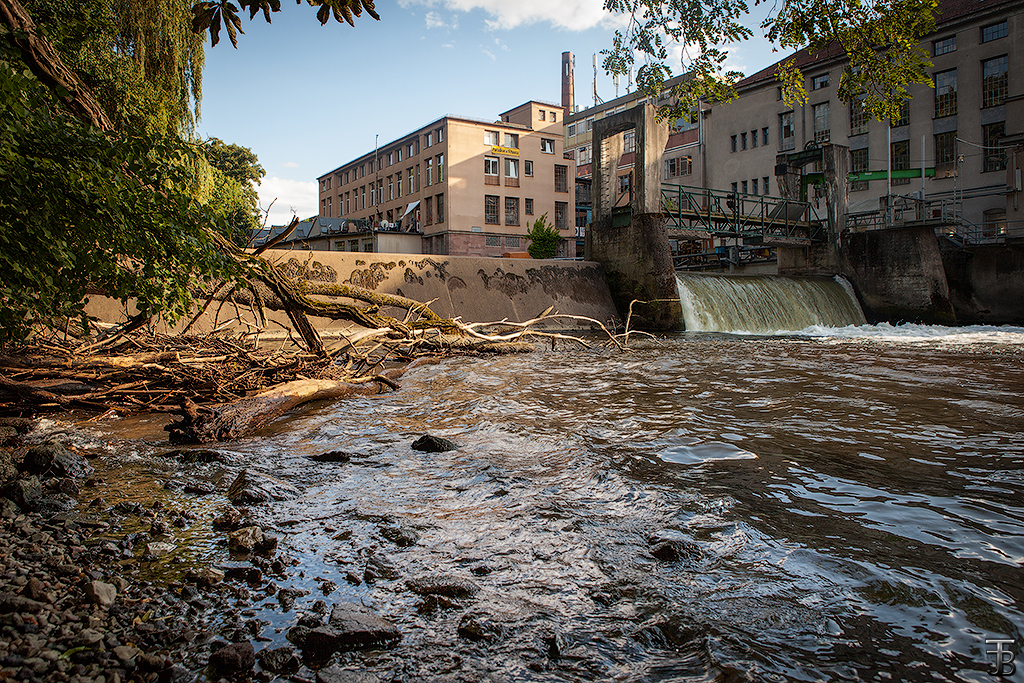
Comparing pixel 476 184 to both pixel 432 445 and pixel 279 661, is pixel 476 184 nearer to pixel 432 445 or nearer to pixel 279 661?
pixel 432 445

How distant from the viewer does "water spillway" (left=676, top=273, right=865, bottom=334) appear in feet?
57.5

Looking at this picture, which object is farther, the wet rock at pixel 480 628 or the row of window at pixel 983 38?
the row of window at pixel 983 38

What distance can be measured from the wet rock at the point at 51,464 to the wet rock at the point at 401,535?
2.21 meters

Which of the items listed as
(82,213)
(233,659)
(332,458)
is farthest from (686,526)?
(82,213)

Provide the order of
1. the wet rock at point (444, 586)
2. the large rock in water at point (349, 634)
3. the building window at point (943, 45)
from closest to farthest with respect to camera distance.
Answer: the large rock in water at point (349, 634)
the wet rock at point (444, 586)
the building window at point (943, 45)

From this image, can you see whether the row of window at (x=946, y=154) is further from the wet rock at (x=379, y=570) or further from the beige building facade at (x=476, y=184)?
the wet rock at (x=379, y=570)

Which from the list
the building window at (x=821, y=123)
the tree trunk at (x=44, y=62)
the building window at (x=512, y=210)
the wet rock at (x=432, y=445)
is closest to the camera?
the tree trunk at (x=44, y=62)

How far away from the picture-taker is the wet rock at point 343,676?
6.06 ft

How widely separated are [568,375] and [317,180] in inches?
A: 2990

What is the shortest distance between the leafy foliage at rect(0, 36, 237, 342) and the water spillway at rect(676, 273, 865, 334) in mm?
14729

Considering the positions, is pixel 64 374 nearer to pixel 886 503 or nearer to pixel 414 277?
pixel 886 503

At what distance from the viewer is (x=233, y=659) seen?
1891 mm

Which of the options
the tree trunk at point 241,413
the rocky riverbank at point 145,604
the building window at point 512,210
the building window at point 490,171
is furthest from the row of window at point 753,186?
the rocky riverbank at point 145,604

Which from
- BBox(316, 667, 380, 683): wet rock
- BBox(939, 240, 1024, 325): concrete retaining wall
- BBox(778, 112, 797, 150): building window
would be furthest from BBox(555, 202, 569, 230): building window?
BBox(316, 667, 380, 683): wet rock
